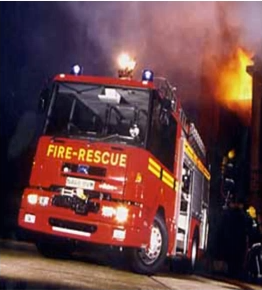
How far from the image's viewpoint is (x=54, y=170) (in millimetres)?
2643

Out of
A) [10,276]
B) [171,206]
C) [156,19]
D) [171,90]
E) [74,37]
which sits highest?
[156,19]

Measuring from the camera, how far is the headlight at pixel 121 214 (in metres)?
2.50

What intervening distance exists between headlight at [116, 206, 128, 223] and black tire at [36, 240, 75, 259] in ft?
1.32

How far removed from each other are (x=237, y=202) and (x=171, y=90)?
3.16ft

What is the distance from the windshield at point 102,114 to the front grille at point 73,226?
596 mm

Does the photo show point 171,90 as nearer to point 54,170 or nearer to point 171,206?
point 171,206

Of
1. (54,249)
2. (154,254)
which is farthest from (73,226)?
(154,254)

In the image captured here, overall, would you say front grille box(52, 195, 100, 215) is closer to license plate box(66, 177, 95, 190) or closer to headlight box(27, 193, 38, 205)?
license plate box(66, 177, 95, 190)

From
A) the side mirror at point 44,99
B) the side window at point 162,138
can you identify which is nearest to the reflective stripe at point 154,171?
the side window at point 162,138

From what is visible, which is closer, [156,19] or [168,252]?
[168,252]

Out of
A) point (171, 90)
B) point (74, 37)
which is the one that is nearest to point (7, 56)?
point (74, 37)

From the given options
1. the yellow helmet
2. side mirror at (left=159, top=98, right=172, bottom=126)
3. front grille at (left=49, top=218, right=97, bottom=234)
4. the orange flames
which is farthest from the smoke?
front grille at (left=49, top=218, right=97, bottom=234)

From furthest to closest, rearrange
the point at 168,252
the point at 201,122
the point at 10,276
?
1. the point at 201,122
2. the point at 168,252
3. the point at 10,276

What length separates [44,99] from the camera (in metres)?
2.79
